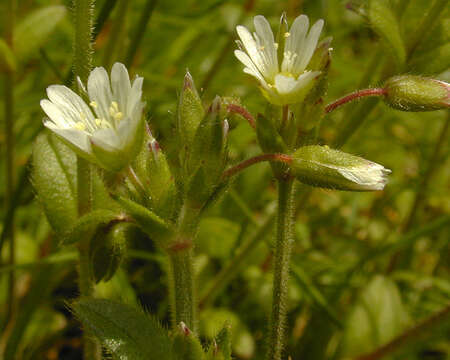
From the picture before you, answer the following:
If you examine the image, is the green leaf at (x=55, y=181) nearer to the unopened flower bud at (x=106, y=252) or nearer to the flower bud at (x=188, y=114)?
the unopened flower bud at (x=106, y=252)

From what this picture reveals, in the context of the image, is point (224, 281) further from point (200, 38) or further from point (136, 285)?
point (200, 38)

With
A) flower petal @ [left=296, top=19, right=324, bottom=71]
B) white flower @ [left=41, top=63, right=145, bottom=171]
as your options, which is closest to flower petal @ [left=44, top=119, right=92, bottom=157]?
white flower @ [left=41, top=63, right=145, bottom=171]

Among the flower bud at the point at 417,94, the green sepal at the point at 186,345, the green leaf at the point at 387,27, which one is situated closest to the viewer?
the green sepal at the point at 186,345

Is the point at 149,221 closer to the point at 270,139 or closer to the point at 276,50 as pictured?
the point at 270,139

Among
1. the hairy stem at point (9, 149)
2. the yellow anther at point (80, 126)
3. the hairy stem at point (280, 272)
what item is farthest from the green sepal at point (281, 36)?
the hairy stem at point (9, 149)

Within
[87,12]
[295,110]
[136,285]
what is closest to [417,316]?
[136,285]

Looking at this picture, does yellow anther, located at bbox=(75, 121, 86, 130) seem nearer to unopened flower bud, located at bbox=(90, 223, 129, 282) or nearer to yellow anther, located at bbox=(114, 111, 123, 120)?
yellow anther, located at bbox=(114, 111, 123, 120)
